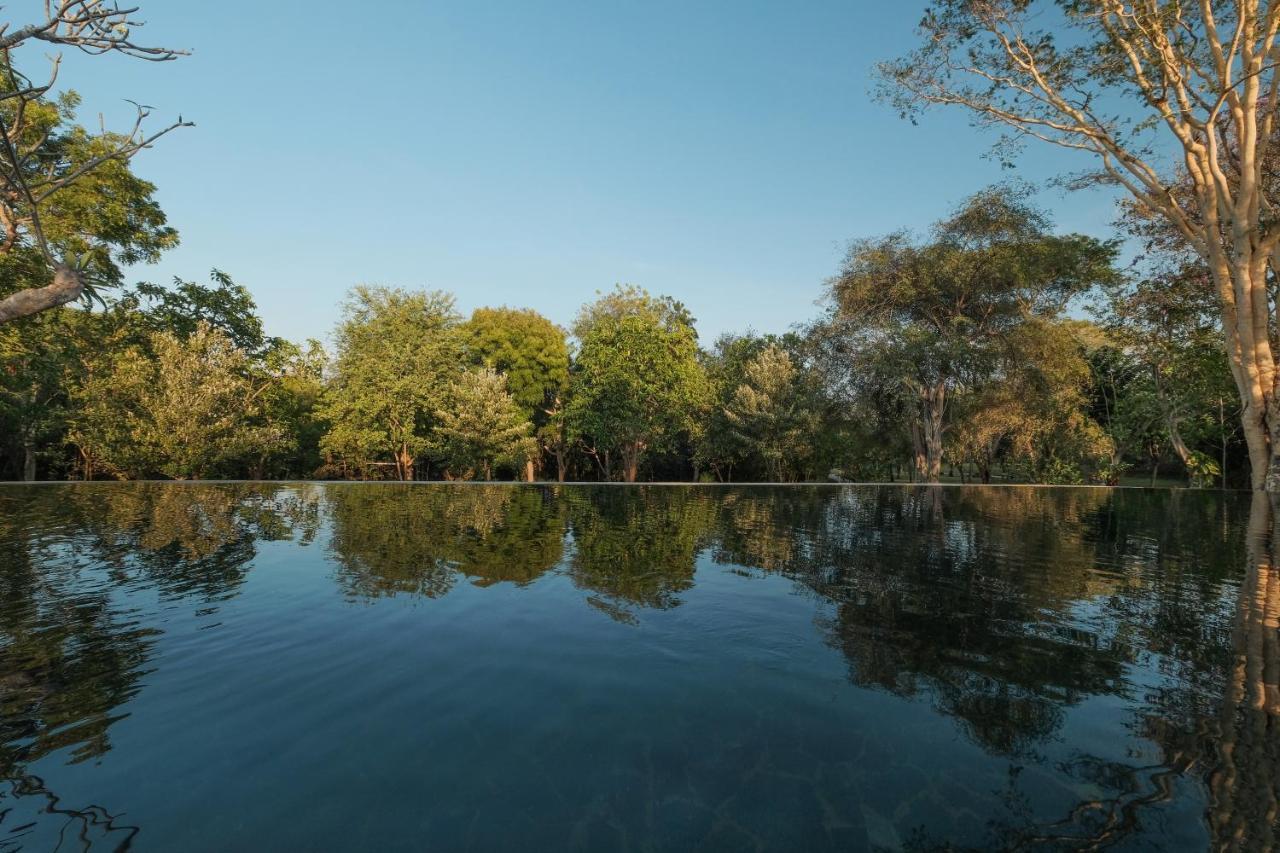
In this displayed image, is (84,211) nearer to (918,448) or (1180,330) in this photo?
(918,448)

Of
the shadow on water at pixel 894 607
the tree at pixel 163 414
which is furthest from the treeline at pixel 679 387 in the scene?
the shadow on water at pixel 894 607

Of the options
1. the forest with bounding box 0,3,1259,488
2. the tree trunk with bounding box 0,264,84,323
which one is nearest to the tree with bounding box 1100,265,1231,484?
the forest with bounding box 0,3,1259,488

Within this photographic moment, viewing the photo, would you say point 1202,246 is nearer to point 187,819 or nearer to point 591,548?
point 591,548

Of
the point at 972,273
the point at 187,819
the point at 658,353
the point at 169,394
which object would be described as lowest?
the point at 187,819

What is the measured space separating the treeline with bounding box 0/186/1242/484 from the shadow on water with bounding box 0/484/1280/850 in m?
11.0

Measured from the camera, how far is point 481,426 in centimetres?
2741

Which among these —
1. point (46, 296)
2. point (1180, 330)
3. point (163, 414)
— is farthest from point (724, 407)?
point (46, 296)

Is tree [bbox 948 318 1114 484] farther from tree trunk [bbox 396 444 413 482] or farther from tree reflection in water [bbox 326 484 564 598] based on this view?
tree trunk [bbox 396 444 413 482]

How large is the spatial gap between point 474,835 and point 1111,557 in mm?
9947

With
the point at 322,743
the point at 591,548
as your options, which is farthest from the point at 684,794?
the point at 591,548

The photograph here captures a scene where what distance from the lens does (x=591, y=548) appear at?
29.2ft

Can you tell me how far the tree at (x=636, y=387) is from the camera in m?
29.9

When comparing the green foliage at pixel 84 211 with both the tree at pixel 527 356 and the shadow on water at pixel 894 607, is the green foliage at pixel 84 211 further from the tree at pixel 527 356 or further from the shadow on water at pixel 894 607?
the tree at pixel 527 356

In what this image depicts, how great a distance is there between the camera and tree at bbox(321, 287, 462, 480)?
94.4ft
